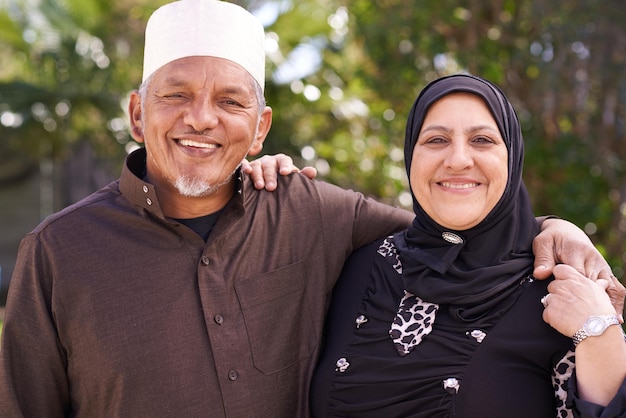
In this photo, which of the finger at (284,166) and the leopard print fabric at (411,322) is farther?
the finger at (284,166)

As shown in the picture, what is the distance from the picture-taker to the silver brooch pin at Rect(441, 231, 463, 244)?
2459mm

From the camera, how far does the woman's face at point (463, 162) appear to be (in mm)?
2393

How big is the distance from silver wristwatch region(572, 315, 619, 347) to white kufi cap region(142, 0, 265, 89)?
1444 millimetres

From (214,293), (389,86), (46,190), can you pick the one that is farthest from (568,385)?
(46,190)

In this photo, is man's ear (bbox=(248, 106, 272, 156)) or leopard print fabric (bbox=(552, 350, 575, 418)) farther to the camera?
man's ear (bbox=(248, 106, 272, 156))

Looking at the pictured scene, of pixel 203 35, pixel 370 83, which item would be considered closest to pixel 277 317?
pixel 203 35

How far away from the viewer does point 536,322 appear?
88.7 inches

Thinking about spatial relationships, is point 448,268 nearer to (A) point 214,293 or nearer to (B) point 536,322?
(B) point 536,322

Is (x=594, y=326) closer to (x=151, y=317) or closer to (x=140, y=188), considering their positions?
(x=151, y=317)

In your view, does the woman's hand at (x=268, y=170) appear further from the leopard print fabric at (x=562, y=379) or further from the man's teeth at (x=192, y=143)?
the leopard print fabric at (x=562, y=379)

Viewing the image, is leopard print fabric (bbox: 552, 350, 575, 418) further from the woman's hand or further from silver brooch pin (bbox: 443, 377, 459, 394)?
the woman's hand

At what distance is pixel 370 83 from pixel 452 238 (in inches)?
156

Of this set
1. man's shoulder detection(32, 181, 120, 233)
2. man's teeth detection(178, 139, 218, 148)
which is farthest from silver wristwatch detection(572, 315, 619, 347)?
man's shoulder detection(32, 181, 120, 233)

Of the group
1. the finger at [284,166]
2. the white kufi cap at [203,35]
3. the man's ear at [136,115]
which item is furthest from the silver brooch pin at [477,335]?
the man's ear at [136,115]
